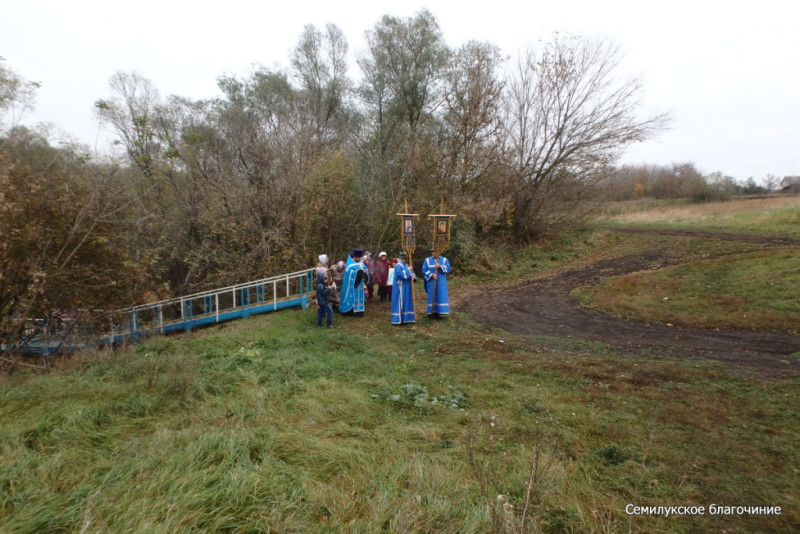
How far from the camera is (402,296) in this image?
10086 millimetres

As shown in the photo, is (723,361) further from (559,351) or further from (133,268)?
(133,268)

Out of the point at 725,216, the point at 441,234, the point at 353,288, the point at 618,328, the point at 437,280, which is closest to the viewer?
the point at 618,328

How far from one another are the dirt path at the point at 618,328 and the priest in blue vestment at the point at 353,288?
318cm

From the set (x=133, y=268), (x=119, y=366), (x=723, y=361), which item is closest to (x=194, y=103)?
(x=133, y=268)

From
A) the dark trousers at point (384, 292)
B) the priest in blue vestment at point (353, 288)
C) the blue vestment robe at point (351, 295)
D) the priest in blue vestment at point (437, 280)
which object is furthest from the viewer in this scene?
the dark trousers at point (384, 292)

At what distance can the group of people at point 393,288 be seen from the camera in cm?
973

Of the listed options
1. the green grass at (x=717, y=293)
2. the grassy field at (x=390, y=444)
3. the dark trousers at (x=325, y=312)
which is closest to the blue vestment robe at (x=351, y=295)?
the dark trousers at (x=325, y=312)

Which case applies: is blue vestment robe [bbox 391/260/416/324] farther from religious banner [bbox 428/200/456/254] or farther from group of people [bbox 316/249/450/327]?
religious banner [bbox 428/200/456/254]

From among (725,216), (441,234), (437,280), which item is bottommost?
(437,280)

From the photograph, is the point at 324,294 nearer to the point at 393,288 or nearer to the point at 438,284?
the point at 393,288

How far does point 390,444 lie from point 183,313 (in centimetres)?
1041

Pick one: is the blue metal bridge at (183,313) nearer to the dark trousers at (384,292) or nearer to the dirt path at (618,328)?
the dark trousers at (384,292)

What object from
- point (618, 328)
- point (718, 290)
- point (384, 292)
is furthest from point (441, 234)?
point (718, 290)

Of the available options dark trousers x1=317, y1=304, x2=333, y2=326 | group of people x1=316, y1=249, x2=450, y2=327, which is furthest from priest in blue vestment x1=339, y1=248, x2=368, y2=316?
dark trousers x1=317, y1=304, x2=333, y2=326
